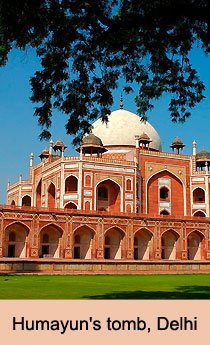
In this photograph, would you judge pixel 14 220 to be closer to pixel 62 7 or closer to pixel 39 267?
pixel 39 267

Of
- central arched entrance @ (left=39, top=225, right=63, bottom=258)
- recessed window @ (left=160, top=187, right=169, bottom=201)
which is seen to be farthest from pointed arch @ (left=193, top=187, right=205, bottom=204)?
central arched entrance @ (left=39, top=225, right=63, bottom=258)

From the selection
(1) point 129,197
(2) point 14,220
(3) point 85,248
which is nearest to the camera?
(2) point 14,220

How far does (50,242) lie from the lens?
111 feet

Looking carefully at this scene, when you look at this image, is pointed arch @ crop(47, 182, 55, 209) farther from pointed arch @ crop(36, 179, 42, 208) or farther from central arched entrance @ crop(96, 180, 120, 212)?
central arched entrance @ crop(96, 180, 120, 212)

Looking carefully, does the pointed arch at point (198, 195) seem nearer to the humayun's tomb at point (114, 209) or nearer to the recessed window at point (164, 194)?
the humayun's tomb at point (114, 209)

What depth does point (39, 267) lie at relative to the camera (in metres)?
22.6

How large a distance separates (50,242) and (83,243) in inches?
98.1

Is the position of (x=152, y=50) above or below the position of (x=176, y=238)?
above

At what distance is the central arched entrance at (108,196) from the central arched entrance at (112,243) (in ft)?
12.3

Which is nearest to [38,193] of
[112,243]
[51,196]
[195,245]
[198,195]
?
[51,196]

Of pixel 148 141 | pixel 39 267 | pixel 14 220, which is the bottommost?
pixel 39 267

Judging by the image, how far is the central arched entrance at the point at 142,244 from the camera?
117 ft
